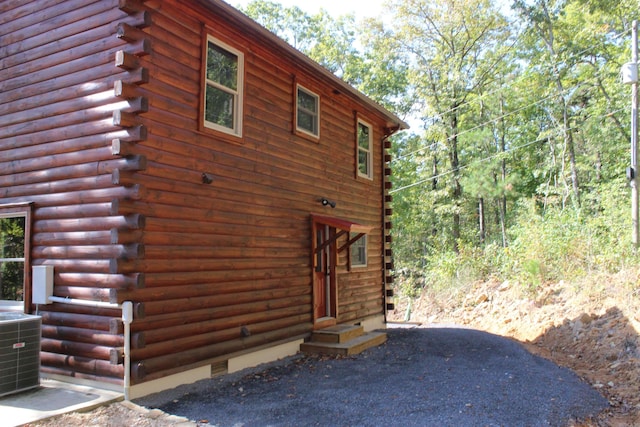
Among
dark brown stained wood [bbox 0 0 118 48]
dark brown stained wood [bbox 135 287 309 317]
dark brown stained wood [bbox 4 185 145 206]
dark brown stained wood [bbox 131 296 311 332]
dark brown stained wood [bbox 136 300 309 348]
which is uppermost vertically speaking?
dark brown stained wood [bbox 0 0 118 48]

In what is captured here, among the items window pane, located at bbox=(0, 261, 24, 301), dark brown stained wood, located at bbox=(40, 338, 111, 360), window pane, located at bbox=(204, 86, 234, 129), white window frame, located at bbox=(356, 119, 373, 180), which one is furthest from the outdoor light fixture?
window pane, located at bbox=(0, 261, 24, 301)

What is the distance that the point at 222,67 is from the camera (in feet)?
22.0

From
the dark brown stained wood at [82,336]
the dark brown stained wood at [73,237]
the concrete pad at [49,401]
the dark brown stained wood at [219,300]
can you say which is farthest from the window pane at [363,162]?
the concrete pad at [49,401]

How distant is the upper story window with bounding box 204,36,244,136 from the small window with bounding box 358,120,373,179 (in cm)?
469

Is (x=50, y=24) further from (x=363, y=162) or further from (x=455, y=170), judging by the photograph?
(x=455, y=170)

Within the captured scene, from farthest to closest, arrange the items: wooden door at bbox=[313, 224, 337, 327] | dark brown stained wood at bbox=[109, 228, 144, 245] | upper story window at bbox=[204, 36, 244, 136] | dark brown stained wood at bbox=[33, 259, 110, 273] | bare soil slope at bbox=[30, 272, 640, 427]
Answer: wooden door at bbox=[313, 224, 337, 327]
upper story window at bbox=[204, 36, 244, 136]
dark brown stained wood at bbox=[33, 259, 110, 273]
dark brown stained wood at bbox=[109, 228, 144, 245]
bare soil slope at bbox=[30, 272, 640, 427]

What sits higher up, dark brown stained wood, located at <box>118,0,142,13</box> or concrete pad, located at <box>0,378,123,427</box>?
dark brown stained wood, located at <box>118,0,142,13</box>

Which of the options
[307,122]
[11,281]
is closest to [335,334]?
[307,122]

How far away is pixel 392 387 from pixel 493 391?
4.18 feet

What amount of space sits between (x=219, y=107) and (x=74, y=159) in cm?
208

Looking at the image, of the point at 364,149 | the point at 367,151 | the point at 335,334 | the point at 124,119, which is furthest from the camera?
the point at 367,151

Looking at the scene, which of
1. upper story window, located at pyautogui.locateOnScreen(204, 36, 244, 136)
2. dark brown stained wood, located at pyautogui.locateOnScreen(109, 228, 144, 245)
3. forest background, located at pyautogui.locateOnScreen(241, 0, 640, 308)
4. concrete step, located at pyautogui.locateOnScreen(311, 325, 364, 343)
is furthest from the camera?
forest background, located at pyautogui.locateOnScreen(241, 0, 640, 308)

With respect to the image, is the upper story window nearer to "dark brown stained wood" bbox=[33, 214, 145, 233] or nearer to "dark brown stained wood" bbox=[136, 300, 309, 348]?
"dark brown stained wood" bbox=[33, 214, 145, 233]

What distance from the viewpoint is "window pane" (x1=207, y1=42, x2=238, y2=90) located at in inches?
255
